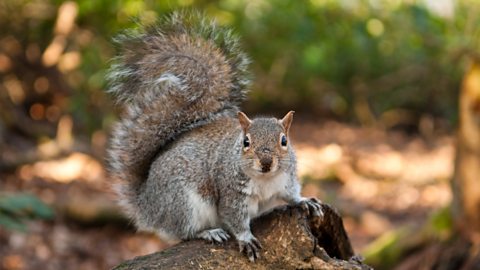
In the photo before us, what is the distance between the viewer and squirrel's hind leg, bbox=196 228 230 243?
2.67 meters

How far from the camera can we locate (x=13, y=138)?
7414 millimetres

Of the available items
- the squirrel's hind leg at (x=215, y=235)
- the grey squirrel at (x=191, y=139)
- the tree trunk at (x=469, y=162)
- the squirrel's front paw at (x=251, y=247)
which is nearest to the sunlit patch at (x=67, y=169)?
the tree trunk at (x=469, y=162)

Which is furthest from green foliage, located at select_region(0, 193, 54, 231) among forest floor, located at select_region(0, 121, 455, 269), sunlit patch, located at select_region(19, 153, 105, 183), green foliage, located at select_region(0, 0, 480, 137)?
sunlit patch, located at select_region(19, 153, 105, 183)

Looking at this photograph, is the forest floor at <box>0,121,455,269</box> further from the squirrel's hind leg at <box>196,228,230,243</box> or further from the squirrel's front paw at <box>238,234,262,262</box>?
the squirrel's front paw at <box>238,234,262,262</box>

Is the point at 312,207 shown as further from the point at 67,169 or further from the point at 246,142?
the point at 67,169

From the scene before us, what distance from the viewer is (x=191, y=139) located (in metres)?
2.96

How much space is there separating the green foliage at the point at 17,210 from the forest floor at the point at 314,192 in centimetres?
173

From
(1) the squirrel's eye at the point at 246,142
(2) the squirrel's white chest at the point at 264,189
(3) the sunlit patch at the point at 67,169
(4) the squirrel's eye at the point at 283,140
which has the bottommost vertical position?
(2) the squirrel's white chest at the point at 264,189

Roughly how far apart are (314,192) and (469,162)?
106 inches

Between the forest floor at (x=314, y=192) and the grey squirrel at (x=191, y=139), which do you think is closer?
the grey squirrel at (x=191, y=139)

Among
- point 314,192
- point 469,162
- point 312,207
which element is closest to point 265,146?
point 312,207

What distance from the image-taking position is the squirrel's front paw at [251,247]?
8.21 ft

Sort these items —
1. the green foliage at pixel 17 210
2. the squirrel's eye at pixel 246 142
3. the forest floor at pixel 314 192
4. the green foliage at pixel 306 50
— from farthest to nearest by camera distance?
the green foliage at pixel 306 50 < the forest floor at pixel 314 192 < the green foliage at pixel 17 210 < the squirrel's eye at pixel 246 142

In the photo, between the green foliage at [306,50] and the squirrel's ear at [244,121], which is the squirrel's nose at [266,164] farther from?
the green foliage at [306,50]
